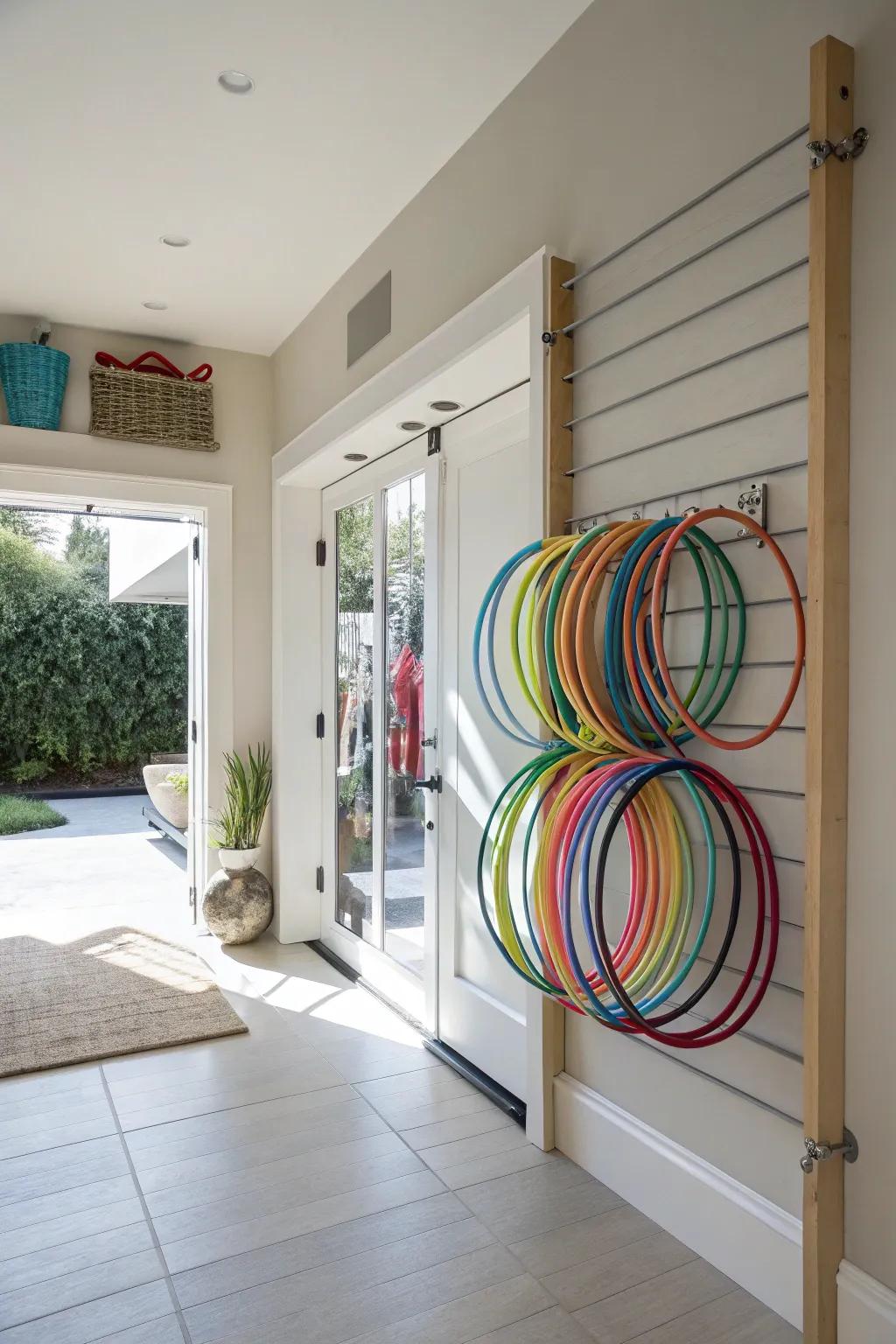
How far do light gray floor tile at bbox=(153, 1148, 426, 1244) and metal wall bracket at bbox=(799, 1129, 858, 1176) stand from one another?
1.20 meters

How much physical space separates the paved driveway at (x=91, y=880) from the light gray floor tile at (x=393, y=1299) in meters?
3.06

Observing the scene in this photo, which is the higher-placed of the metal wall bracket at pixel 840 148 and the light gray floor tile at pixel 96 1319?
the metal wall bracket at pixel 840 148

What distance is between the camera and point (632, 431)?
2.19 m

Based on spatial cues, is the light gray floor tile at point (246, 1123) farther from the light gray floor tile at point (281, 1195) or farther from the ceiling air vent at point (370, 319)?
the ceiling air vent at point (370, 319)

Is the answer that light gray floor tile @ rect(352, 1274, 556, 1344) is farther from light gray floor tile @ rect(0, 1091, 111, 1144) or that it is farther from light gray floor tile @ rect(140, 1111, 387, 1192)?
light gray floor tile @ rect(0, 1091, 111, 1144)

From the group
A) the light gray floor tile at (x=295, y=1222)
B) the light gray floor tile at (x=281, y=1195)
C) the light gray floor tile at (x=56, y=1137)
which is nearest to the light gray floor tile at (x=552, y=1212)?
the light gray floor tile at (x=295, y=1222)

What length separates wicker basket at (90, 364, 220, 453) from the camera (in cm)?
427

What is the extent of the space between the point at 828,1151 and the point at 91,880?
5.65m

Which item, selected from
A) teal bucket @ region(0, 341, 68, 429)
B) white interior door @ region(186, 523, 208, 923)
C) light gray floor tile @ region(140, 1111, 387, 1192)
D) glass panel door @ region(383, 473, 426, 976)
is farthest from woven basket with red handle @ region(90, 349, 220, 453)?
light gray floor tile @ region(140, 1111, 387, 1192)

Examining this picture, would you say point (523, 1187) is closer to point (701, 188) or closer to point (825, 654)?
point (825, 654)

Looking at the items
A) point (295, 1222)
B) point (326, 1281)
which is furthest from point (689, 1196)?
point (295, 1222)

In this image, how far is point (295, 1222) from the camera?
2.22 meters

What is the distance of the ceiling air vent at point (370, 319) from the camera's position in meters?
3.39

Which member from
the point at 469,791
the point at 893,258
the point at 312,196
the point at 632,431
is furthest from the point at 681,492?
the point at 312,196
